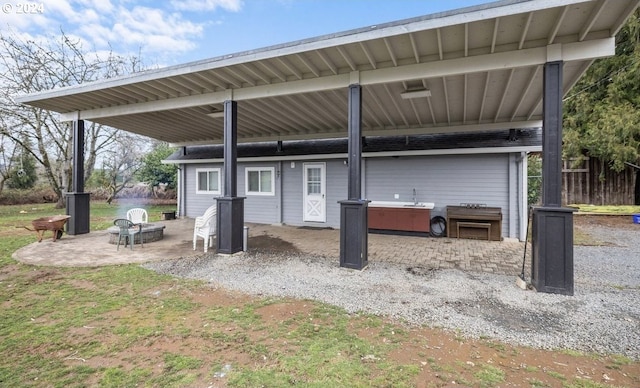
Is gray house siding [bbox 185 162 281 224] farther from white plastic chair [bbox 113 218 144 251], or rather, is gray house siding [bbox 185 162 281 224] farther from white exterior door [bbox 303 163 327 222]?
white plastic chair [bbox 113 218 144 251]

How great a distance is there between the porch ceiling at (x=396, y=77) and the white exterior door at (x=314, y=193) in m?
1.32

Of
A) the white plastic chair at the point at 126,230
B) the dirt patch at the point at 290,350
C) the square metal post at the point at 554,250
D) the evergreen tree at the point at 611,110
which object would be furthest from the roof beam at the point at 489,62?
the evergreen tree at the point at 611,110

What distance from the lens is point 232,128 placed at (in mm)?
5516

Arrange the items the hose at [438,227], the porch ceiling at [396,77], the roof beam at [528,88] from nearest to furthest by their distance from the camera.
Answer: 1. the porch ceiling at [396,77]
2. the roof beam at [528,88]
3. the hose at [438,227]

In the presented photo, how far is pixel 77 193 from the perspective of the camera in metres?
7.34

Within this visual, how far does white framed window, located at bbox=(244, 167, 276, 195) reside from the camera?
987 centimetres

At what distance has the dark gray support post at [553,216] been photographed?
3.54 m

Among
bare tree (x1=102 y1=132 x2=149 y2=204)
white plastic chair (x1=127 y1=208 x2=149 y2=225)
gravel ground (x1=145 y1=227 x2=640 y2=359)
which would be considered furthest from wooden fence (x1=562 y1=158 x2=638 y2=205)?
bare tree (x1=102 y1=132 x2=149 y2=204)

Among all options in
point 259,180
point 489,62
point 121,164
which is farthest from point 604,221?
point 121,164

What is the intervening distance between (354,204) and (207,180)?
25.3 feet

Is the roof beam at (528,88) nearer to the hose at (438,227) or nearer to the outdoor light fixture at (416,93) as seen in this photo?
the outdoor light fixture at (416,93)

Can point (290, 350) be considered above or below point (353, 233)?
below

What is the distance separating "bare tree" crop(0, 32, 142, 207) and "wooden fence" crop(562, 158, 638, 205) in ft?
68.6

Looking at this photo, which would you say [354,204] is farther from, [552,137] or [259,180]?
[259,180]
